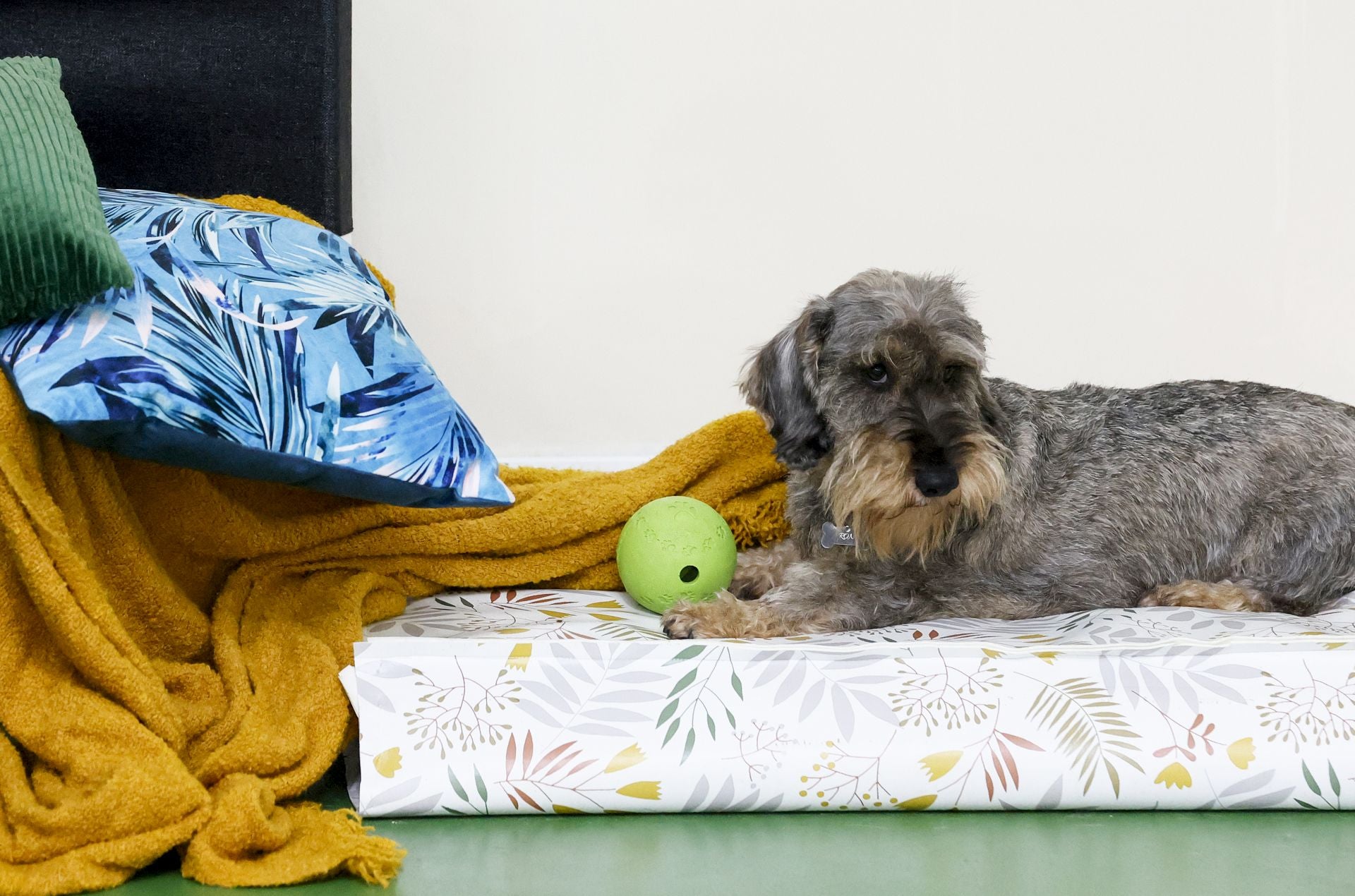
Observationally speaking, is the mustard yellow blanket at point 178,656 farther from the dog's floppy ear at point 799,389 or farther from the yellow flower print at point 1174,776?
the yellow flower print at point 1174,776

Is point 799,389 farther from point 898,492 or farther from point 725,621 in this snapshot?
point 725,621

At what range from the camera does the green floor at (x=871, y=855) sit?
1711mm

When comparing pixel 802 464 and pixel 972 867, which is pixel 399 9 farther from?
pixel 972 867

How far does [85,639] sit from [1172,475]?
7.78 feet

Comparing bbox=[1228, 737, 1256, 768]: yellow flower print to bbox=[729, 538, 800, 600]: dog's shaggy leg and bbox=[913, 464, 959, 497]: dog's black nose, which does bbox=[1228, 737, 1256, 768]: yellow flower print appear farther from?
bbox=[729, 538, 800, 600]: dog's shaggy leg

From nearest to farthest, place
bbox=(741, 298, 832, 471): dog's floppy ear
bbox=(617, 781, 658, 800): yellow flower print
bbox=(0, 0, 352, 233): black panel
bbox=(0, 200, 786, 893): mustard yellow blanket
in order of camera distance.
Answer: bbox=(0, 200, 786, 893): mustard yellow blanket
bbox=(617, 781, 658, 800): yellow flower print
bbox=(741, 298, 832, 471): dog's floppy ear
bbox=(0, 0, 352, 233): black panel

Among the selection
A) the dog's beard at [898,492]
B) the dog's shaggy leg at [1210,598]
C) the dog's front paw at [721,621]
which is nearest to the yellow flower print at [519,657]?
the dog's front paw at [721,621]

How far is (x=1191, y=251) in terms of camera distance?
13.7ft

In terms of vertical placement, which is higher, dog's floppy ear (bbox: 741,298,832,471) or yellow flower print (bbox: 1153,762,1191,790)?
dog's floppy ear (bbox: 741,298,832,471)

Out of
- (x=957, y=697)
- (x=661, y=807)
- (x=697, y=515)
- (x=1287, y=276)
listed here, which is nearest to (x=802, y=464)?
(x=697, y=515)

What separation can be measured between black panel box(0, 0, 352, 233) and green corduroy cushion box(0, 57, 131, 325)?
140 cm

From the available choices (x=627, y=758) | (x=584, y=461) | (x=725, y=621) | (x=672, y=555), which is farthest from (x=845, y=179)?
(x=627, y=758)

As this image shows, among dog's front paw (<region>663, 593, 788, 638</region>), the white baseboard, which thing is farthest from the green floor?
the white baseboard

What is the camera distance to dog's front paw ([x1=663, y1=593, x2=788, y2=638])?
249 cm
